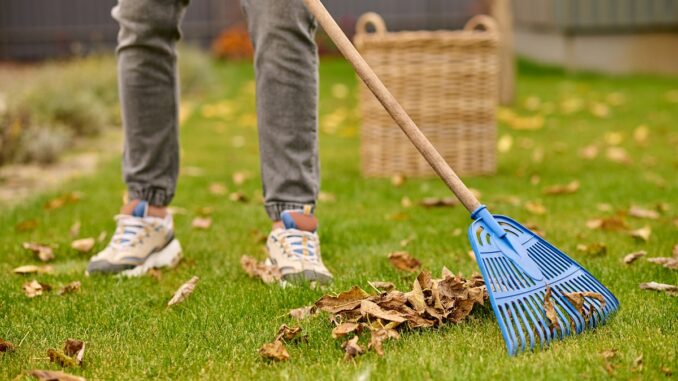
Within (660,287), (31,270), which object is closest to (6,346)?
(31,270)

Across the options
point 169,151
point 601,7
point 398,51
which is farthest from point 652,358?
point 601,7

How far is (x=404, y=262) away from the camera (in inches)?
104

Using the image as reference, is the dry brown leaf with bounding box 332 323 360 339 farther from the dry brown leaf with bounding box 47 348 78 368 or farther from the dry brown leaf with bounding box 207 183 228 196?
the dry brown leaf with bounding box 207 183 228 196

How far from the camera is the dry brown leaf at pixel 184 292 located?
233 centimetres

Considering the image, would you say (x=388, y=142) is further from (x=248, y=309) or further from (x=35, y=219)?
(x=248, y=309)

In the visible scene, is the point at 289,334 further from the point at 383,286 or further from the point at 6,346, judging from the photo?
the point at 6,346

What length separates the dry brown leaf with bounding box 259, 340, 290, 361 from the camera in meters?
1.88

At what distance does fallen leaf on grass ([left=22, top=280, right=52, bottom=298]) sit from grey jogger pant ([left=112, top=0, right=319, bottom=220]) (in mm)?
370

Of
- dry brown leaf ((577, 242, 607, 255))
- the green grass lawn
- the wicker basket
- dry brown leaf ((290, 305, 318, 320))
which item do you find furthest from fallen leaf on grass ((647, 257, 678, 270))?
the wicker basket

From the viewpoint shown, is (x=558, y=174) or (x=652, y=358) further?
(x=558, y=174)

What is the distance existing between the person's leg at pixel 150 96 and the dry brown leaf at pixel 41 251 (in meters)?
0.40

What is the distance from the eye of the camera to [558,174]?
171 inches

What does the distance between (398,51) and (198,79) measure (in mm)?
5084

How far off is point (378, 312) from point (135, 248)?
0.94 m
